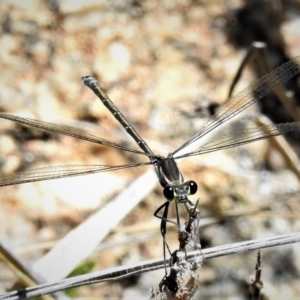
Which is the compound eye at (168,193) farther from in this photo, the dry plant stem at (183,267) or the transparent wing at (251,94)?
the transparent wing at (251,94)

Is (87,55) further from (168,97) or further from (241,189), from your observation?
(241,189)

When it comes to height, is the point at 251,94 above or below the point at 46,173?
above

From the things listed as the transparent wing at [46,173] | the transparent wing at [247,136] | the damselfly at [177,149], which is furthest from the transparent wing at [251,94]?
the transparent wing at [46,173]

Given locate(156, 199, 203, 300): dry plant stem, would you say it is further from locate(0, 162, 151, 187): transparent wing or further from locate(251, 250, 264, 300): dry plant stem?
locate(0, 162, 151, 187): transparent wing

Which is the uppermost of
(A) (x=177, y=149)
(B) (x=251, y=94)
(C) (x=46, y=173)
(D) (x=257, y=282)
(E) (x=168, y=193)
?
(B) (x=251, y=94)

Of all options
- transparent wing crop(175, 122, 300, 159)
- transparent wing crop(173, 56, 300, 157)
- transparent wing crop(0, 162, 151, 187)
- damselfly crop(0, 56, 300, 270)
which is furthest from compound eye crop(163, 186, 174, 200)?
transparent wing crop(173, 56, 300, 157)

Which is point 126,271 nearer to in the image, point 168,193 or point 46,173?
point 168,193

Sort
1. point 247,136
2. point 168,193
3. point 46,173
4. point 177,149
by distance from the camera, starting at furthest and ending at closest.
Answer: point 177,149, point 247,136, point 46,173, point 168,193

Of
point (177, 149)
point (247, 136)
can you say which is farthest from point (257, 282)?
point (177, 149)
